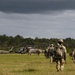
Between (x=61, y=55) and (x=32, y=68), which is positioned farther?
(x=32, y=68)

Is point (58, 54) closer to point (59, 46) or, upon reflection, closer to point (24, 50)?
point (59, 46)

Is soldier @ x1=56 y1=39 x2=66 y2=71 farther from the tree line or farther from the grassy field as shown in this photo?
the tree line

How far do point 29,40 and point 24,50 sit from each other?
55775 mm

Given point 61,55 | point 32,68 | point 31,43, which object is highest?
point 31,43

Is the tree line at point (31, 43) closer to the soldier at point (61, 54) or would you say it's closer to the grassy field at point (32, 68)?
the grassy field at point (32, 68)

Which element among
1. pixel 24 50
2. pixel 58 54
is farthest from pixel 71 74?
pixel 24 50

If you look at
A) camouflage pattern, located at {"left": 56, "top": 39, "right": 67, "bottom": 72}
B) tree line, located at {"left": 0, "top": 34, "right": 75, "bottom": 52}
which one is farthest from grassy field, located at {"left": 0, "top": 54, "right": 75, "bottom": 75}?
tree line, located at {"left": 0, "top": 34, "right": 75, "bottom": 52}

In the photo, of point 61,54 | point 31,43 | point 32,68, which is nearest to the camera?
point 61,54

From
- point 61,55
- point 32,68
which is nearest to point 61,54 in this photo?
point 61,55

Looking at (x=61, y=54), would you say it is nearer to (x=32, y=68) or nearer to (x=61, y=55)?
(x=61, y=55)

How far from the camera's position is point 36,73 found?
26.1 metres

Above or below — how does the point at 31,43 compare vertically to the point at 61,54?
above

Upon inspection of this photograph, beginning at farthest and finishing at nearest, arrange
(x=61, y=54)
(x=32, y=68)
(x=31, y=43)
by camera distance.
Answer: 1. (x=31, y=43)
2. (x=32, y=68)
3. (x=61, y=54)

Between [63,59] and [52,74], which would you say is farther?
[63,59]
